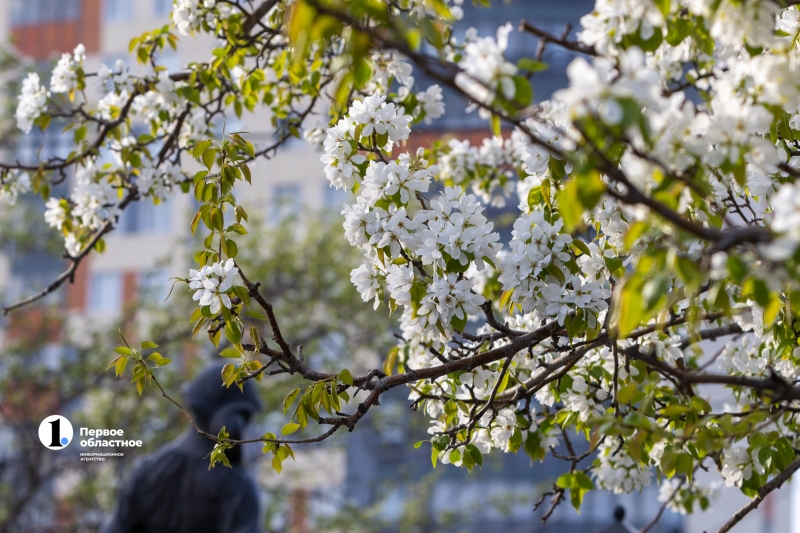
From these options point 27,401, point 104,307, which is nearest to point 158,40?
point 27,401

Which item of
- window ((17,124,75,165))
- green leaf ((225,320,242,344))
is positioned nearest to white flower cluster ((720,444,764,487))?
green leaf ((225,320,242,344))

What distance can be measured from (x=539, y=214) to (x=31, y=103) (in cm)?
255

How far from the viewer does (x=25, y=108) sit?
165 inches

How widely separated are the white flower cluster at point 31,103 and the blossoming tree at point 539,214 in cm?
2

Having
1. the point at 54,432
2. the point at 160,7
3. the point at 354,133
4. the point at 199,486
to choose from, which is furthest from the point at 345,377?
Result: the point at 160,7

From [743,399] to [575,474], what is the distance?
50.6 inches

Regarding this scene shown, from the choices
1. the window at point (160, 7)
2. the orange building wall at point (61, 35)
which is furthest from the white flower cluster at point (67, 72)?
the orange building wall at point (61, 35)

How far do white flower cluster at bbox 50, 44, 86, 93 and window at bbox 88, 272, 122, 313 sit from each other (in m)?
22.0

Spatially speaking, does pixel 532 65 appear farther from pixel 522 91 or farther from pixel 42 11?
pixel 42 11

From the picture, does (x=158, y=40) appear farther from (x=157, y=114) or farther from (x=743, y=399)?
(x=743, y=399)

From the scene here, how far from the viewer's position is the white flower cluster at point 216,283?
2561 mm

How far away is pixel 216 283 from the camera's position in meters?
2.57

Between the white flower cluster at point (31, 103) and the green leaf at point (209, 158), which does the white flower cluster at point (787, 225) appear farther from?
the white flower cluster at point (31, 103)

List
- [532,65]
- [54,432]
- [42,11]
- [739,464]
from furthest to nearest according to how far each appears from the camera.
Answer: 1. [42,11]
2. [54,432]
3. [739,464]
4. [532,65]
